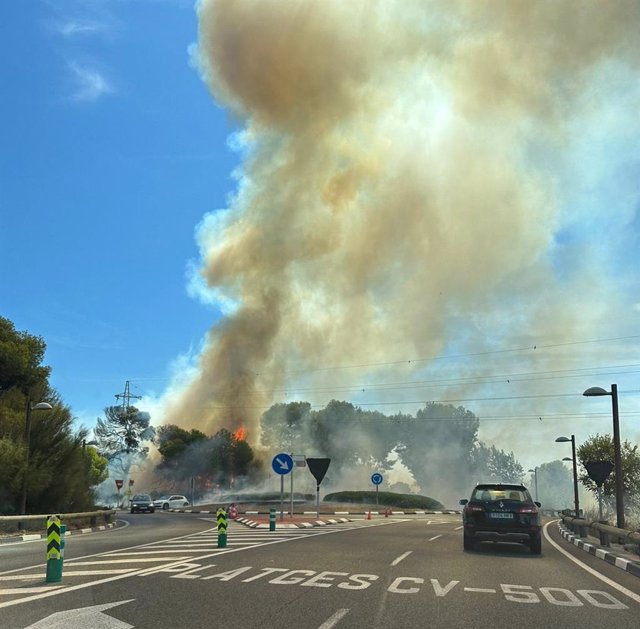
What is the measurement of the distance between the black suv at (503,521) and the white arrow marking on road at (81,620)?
33.2ft

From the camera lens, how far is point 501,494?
53.3 feet

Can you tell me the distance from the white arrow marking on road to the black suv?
1012cm

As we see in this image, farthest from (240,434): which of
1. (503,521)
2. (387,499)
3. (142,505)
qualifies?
(503,521)

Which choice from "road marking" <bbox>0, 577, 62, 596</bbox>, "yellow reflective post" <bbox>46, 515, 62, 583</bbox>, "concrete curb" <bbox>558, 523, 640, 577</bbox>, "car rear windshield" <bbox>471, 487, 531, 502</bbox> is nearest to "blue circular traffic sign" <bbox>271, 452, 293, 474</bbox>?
"car rear windshield" <bbox>471, 487, 531, 502</bbox>

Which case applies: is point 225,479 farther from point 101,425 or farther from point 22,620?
point 22,620

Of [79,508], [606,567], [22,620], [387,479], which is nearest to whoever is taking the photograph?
[22,620]

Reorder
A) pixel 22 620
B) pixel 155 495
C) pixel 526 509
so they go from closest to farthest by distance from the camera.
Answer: pixel 22 620 < pixel 526 509 < pixel 155 495

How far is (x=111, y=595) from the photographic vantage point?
28.3ft

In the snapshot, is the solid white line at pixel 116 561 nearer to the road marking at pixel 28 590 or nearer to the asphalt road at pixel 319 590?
the asphalt road at pixel 319 590

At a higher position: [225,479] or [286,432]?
[286,432]

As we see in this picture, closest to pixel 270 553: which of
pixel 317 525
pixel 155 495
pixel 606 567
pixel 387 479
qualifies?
pixel 606 567

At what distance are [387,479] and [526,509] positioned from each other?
109m

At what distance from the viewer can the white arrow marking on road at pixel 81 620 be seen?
266 inches

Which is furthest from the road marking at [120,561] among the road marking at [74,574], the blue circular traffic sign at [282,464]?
the blue circular traffic sign at [282,464]
